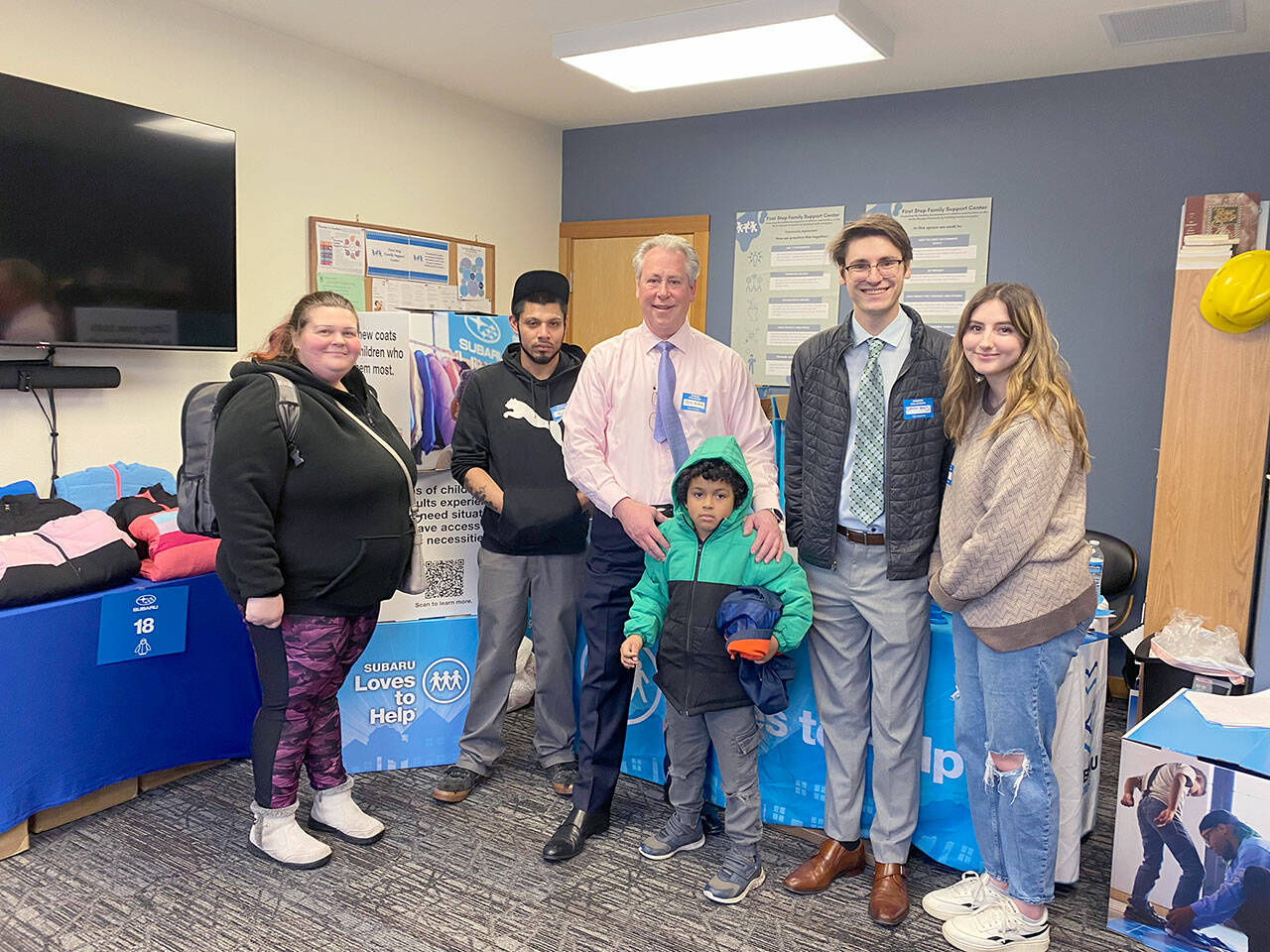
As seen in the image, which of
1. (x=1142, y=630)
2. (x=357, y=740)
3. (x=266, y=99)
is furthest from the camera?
(x=266, y=99)

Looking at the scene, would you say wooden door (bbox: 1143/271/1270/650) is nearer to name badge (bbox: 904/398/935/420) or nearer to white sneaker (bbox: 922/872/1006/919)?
white sneaker (bbox: 922/872/1006/919)

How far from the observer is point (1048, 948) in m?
2.14

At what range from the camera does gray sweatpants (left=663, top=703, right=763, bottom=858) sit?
233 centimetres

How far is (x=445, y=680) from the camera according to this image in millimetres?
3029

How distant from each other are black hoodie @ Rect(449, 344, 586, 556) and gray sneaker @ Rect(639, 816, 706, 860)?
2.75 feet

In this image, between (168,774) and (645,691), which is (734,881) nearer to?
(645,691)

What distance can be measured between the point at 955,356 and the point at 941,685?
34.8 inches

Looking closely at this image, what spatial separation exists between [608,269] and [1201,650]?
3772 mm

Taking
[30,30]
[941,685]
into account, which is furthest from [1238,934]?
[30,30]

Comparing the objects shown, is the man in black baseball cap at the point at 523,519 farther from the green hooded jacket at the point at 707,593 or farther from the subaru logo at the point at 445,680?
the green hooded jacket at the point at 707,593

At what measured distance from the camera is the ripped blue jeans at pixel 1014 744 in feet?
6.59

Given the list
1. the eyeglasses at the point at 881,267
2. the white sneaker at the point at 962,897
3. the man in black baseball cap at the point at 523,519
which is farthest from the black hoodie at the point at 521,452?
the white sneaker at the point at 962,897

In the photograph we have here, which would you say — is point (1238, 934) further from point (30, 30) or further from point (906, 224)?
point (30, 30)

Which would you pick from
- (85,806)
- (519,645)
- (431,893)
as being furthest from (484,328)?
(85,806)
